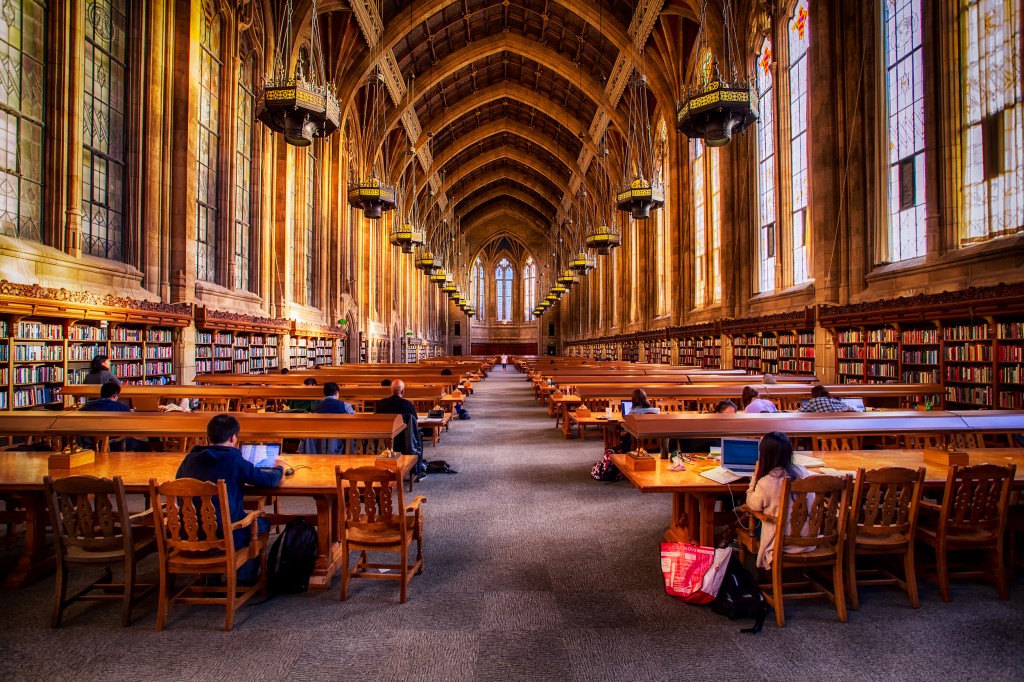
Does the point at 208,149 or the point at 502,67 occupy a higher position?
the point at 502,67

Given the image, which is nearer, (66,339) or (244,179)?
(66,339)

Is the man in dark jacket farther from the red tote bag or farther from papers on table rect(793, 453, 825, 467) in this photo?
papers on table rect(793, 453, 825, 467)

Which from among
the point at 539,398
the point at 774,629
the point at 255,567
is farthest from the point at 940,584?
the point at 539,398

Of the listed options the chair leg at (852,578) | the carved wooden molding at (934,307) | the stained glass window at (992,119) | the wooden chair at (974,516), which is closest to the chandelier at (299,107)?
the chair leg at (852,578)

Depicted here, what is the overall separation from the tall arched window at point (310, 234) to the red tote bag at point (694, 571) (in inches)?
683

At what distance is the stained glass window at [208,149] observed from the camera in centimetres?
1284

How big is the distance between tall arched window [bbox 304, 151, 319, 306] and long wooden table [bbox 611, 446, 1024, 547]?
55.4 ft

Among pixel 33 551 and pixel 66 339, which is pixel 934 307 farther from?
pixel 66 339

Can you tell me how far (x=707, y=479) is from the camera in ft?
12.0

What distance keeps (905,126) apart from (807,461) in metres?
8.68

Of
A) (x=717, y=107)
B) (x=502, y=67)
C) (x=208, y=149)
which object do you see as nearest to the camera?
(x=717, y=107)

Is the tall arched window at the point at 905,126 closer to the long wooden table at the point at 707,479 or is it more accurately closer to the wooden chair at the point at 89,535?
the long wooden table at the point at 707,479

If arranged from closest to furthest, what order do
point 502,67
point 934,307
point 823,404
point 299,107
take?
point 823,404
point 934,307
point 299,107
point 502,67

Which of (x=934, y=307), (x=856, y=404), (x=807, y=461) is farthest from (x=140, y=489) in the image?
(x=934, y=307)
